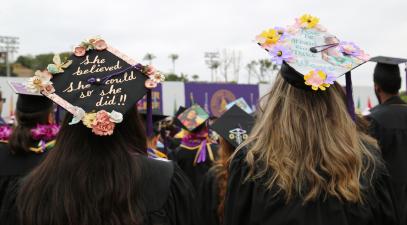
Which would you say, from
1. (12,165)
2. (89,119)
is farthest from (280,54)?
(12,165)

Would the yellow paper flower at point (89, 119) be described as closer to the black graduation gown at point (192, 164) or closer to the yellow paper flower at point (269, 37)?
the yellow paper flower at point (269, 37)

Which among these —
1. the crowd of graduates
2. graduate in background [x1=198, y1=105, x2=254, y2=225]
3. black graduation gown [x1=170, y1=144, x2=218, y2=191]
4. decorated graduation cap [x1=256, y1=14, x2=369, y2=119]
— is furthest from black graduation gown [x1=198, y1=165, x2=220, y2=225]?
black graduation gown [x1=170, y1=144, x2=218, y2=191]

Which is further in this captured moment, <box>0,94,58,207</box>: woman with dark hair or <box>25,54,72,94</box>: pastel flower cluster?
<box>0,94,58,207</box>: woman with dark hair

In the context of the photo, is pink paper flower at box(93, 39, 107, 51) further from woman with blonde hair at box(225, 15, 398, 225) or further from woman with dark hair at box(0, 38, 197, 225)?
woman with blonde hair at box(225, 15, 398, 225)

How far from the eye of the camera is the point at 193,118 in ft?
21.2

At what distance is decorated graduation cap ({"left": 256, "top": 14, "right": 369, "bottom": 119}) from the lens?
1.94 m

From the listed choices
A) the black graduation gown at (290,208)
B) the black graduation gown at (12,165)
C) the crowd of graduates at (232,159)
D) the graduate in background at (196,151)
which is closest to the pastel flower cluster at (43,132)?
the black graduation gown at (12,165)

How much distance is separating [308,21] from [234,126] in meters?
1.81

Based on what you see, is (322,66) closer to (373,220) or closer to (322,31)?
(322,31)

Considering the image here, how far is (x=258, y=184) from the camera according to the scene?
195cm

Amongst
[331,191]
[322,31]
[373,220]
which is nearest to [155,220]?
[331,191]

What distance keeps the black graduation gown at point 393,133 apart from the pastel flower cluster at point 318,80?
2564 mm

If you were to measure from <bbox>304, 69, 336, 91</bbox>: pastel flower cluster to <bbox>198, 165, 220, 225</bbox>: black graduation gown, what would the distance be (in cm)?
161

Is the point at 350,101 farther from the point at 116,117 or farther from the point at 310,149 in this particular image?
the point at 116,117
